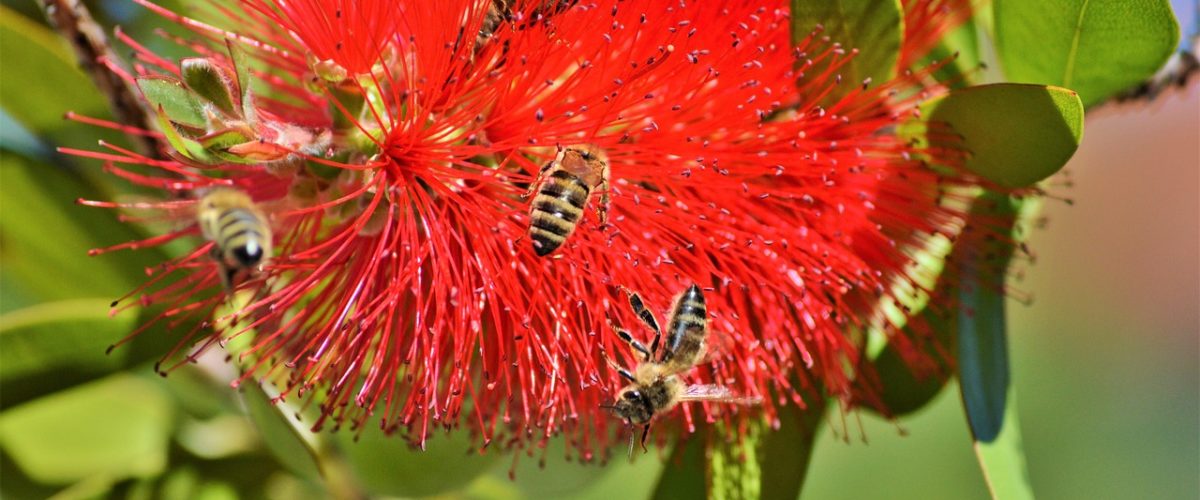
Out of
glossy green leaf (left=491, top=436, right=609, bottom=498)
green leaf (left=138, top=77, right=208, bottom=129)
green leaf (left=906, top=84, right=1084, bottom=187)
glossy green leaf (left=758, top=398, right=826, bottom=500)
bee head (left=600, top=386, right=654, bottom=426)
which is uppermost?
green leaf (left=138, top=77, right=208, bottom=129)

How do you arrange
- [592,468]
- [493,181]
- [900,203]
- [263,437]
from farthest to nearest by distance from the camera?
[592,468] < [263,437] < [900,203] < [493,181]

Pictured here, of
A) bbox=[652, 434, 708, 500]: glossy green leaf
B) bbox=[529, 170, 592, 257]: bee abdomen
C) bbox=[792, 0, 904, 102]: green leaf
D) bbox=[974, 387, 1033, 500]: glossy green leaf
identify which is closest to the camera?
bbox=[529, 170, 592, 257]: bee abdomen

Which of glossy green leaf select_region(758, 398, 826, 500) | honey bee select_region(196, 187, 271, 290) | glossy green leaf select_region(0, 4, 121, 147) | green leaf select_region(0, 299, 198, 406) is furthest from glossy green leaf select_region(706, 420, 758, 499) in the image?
glossy green leaf select_region(0, 4, 121, 147)

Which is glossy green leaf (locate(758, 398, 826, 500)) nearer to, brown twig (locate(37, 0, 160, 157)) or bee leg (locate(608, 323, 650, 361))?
bee leg (locate(608, 323, 650, 361))

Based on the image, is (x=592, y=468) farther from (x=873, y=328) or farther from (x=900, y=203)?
(x=900, y=203)

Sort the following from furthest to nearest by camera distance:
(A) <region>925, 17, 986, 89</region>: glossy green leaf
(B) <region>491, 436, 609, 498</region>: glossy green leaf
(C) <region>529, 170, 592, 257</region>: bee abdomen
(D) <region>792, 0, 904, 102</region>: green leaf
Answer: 1. (B) <region>491, 436, 609, 498</region>: glossy green leaf
2. (A) <region>925, 17, 986, 89</region>: glossy green leaf
3. (D) <region>792, 0, 904, 102</region>: green leaf
4. (C) <region>529, 170, 592, 257</region>: bee abdomen

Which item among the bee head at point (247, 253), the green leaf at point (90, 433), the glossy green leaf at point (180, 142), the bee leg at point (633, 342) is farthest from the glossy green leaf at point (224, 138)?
the green leaf at point (90, 433)

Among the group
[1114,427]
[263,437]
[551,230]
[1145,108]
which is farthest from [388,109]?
A: [1114,427]
